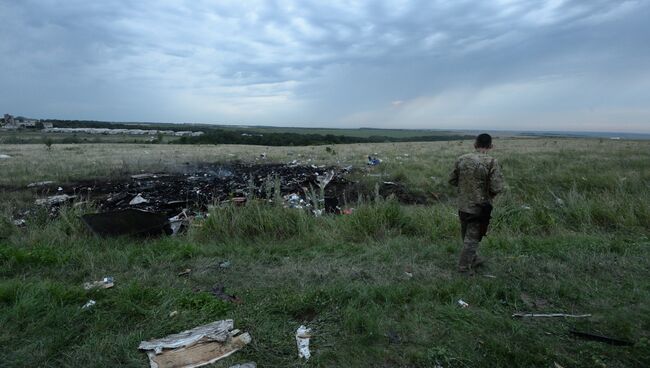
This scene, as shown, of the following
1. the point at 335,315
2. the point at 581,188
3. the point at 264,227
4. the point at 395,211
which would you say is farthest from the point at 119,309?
the point at 581,188

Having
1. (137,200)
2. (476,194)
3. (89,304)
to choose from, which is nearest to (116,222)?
(89,304)

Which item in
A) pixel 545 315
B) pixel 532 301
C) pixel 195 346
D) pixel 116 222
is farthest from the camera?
pixel 116 222

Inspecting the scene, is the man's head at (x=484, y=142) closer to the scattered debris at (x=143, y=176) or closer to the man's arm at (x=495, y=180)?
the man's arm at (x=495, y=180)

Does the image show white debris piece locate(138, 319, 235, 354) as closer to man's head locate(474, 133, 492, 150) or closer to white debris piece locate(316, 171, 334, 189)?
man's head locate(474, 133, 492, 150)

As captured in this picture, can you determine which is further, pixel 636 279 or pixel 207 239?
pixel 207 239

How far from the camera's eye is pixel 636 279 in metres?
3.69

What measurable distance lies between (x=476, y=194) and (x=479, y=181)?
5.9 inches

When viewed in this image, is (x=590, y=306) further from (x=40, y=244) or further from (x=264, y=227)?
(x=40, y=244)

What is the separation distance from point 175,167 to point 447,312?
563 inches

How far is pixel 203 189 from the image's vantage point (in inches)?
399

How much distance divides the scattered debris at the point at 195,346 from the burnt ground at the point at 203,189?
4.84 m

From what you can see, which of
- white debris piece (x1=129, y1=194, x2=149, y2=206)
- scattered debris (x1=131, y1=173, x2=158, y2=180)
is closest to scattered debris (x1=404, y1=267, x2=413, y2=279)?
white debris piece (x1=129, y1=194, x2=149, y2=206)

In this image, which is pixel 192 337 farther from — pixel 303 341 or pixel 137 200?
pixel 137 200

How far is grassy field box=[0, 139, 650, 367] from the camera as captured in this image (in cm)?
257
